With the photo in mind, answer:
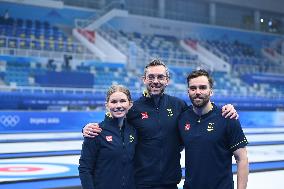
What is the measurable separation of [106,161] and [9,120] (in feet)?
31.8

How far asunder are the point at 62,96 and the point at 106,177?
37.4 ft

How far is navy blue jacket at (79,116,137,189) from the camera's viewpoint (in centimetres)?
281

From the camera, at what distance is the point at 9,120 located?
11.8 meters

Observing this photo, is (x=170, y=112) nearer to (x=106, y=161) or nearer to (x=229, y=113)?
(x=229, y=113)

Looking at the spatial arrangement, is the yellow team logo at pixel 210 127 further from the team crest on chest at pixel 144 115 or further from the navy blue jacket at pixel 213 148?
the team crest on chest at pixel 144 115

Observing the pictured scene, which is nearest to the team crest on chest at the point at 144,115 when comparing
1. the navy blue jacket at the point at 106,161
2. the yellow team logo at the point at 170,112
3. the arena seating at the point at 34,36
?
the yellow team logo at the point at 170,112

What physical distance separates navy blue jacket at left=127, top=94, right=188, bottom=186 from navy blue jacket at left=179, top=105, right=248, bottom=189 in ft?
0.74

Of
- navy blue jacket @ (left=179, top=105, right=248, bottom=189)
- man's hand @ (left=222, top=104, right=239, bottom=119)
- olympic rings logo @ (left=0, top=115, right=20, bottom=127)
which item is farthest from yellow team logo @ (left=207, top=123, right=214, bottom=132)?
olympic rings logo @ (left=0, top=115, right=20, bottom=127)

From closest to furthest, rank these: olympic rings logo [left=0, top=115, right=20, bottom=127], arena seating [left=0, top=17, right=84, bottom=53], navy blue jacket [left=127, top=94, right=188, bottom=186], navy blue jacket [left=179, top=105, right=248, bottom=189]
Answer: navy blue jacket [left=179, top=105, right=248, bottom=189]
navy blue jacket [left=127, top=94, right=188, bottom=186]
olympic rings logo [left=0, top=115, right=20, bottom=127]
arena seating [left=0, top=17, right=84, bottom=53]

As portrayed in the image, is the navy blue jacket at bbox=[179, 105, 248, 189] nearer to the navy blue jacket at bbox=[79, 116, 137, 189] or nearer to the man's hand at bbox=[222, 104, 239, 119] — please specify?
the man's hand at bbox=[222, 104, 239, 119]

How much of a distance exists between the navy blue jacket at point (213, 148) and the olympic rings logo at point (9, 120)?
9786mm

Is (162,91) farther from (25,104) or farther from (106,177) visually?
(25,104)

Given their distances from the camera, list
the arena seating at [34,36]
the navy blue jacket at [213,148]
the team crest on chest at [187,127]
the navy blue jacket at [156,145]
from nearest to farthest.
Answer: the navy blue jacket at [213,148] → the team crest on chest at [187,127] → the navy blue jacket at [156,145] → the arena seating at [34,36]

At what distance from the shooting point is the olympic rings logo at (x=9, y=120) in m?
11.7
